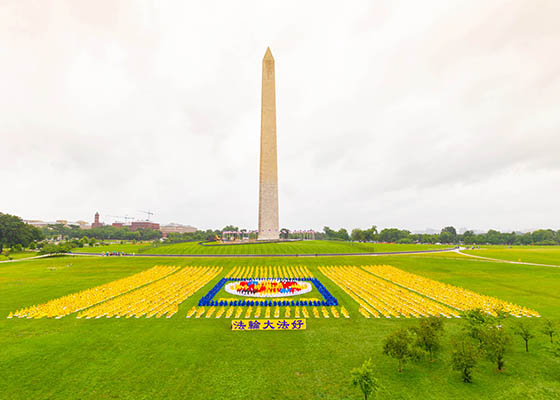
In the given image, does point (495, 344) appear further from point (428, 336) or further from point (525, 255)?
point (525, 255)

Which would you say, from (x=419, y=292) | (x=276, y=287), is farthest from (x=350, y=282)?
(x=276, y=287)

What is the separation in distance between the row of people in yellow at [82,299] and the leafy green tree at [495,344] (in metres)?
29.9

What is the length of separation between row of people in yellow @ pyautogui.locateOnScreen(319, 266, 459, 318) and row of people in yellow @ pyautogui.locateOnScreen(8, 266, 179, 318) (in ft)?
83.0

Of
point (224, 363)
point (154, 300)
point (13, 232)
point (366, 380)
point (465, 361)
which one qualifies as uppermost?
point (13, 232)

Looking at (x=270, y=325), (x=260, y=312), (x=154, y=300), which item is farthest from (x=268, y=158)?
(x=270, y=325)

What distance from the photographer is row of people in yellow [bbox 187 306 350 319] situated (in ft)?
73.3

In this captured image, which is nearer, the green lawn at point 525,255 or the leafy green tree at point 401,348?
the leafy green tree at point 401,348

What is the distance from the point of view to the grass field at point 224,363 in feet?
40.6

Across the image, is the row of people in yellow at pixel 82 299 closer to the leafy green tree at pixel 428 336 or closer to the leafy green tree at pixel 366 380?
the leafy green tree at pixel 366 380

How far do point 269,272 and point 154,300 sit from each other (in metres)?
20.8

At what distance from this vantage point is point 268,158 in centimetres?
8912

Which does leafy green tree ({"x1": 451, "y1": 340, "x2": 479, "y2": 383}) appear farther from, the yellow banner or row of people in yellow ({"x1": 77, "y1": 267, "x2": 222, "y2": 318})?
row of people in yellow ({"x1": 77, "y1": 267, "x2": 222, "y2": 318})

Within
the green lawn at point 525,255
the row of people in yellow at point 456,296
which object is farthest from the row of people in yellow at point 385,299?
the green lawn at point 525,255

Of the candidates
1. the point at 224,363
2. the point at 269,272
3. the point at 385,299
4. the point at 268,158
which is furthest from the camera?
the point at 268,158
